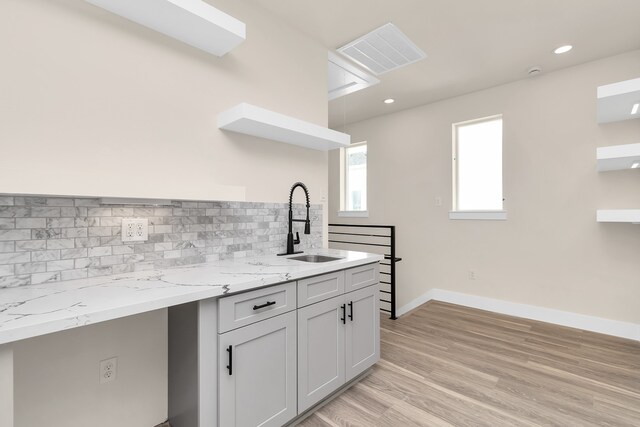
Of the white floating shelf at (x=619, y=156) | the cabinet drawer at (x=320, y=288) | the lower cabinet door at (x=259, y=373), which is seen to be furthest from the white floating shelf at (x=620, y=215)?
the lower cabinet door at (x=259, y=373)

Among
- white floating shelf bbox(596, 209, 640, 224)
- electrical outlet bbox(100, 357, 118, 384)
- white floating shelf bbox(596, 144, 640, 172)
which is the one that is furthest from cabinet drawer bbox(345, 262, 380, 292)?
white floating shelf bbox(596, 209, 640, 224)

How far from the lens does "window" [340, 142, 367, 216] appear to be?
493cm

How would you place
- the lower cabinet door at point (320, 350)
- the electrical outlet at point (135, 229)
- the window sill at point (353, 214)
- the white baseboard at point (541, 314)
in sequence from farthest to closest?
1. the window sill at point (353, 214)
2. the white baseboard at point (541, 314)
3. the lower cabinet door at point (320, 350)
4. the electrical outlet at point (135, 229)

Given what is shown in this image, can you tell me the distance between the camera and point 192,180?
1801mm

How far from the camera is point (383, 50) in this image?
2.67 m

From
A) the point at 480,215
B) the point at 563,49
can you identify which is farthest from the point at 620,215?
the point at 563,49

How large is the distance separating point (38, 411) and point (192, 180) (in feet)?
4.07

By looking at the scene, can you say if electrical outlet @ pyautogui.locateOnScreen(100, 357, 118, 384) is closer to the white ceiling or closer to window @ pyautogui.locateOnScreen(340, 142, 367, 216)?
the white ceiling

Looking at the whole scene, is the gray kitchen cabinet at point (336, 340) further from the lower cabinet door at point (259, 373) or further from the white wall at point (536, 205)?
the white wall at point (536, 205)

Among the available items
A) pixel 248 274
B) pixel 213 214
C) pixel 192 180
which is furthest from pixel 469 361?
pixel 192 180

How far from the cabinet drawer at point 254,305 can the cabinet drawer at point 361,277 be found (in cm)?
48

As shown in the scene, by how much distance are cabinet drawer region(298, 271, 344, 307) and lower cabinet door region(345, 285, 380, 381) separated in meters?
0.13

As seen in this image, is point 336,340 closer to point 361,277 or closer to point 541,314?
point 361,277

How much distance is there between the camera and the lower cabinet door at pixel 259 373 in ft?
4.33
